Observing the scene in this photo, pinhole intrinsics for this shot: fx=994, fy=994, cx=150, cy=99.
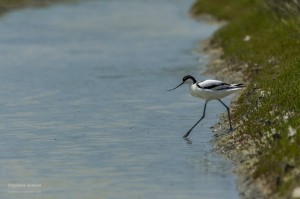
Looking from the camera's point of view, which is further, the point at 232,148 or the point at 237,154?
the point at 232,148

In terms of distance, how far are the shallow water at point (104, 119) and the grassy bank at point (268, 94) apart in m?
0.59

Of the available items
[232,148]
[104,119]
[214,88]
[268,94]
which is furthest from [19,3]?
[232,148]

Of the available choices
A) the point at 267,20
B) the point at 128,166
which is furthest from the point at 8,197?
the point at 267,20

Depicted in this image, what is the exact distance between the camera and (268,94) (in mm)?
18016

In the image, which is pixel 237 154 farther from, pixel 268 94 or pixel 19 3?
pixel 19 3

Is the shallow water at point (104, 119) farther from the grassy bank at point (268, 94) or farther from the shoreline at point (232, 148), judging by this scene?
the grassy bank at point (268, 94)

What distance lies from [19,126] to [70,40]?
823 inches

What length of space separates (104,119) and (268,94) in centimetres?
350

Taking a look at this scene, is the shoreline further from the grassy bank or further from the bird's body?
the bird's body

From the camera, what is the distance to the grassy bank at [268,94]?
12.5 metres

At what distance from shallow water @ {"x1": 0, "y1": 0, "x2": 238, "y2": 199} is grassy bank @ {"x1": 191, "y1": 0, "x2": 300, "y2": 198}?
59cm

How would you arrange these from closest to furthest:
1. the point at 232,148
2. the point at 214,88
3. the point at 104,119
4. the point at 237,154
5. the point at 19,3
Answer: the point at 237,154 < the point at 232,148 < the point at 214,88 < the point at 104,119 < the point at 19,3

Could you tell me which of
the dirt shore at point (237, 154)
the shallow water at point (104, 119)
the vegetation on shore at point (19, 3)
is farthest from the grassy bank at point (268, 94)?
the vegetation on shore at point (19, 3)

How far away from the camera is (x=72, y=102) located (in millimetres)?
22375
